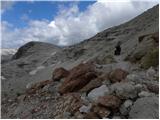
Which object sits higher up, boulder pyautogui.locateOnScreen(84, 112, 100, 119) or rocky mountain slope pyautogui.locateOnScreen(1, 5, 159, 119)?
rocky mountain slope pyautogui.locateOnScreen(1, 5, 159, 119)

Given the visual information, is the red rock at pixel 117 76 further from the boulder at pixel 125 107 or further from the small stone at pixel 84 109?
the small stone at pixel 84 109

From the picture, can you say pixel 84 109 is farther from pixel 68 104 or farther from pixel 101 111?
Answer: pixel 68 104

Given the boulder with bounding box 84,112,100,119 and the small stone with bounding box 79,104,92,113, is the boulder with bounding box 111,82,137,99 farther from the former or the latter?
the boulder with bounding box 84,112,100,119

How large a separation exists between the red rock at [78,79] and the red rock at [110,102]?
3.16 m

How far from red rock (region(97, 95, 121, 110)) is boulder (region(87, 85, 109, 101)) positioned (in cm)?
109

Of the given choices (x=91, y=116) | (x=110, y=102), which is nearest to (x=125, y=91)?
(x=110, y=102)

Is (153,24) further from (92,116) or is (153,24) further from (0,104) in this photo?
(92,116)

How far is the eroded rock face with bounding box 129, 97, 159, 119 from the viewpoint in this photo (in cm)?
1094

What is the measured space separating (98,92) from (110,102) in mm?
1791

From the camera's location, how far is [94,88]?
13766mm

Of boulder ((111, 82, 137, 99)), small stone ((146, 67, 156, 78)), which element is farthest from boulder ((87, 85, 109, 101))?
small stone ((146, 67, 156, 78))

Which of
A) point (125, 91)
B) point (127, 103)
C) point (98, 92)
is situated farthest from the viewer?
point (98, 92)

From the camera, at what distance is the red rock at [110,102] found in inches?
437

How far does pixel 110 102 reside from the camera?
11188 mm
